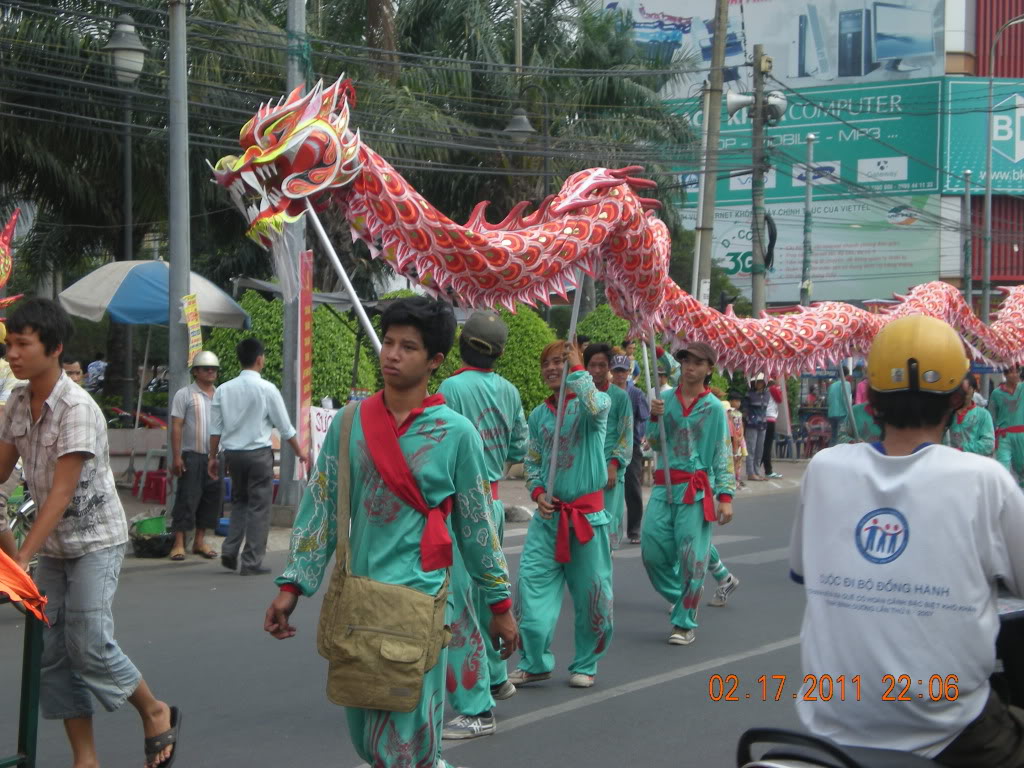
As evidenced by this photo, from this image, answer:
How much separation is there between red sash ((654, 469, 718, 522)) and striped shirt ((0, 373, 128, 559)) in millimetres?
3865

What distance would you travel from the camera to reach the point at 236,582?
9672 mm

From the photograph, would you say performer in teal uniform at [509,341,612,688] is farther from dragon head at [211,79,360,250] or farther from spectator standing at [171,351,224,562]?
spectator standing at [171,351,224,562]

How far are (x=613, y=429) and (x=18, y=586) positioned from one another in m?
4.72

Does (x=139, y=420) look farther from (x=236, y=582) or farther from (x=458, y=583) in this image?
(x=458, y=583)

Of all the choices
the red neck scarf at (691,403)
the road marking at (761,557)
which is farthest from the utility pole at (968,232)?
the red neck scarf at (691,403)

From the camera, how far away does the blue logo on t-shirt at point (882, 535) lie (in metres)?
2.81

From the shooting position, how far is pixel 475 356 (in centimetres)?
586

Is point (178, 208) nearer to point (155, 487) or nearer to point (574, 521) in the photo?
point (155, 487)

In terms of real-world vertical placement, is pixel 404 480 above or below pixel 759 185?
below

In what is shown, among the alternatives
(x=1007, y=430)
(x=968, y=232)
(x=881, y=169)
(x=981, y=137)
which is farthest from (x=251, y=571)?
(x=881, y=169)

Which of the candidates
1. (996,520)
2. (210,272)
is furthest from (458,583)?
(210,272)

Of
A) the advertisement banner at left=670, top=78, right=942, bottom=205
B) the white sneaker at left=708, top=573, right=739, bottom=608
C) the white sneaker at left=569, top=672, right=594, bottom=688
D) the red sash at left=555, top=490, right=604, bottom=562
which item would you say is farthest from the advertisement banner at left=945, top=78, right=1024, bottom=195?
the white sneaker at left=569, top=672, right=594, bottom=688

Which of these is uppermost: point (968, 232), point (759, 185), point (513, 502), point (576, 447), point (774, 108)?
point (774, 108)

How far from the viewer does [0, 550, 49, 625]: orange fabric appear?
3666 mm
